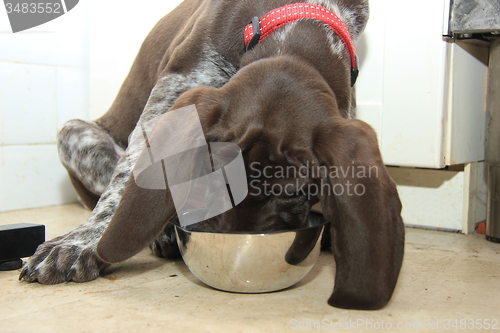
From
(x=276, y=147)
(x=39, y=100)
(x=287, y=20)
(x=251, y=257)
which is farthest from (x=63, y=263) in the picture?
(x=39, y=100)

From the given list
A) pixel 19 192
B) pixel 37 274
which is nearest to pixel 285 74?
pixel 37 274

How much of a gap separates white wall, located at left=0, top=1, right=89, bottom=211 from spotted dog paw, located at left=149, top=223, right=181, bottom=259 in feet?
5.72

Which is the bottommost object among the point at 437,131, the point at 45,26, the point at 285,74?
the point at 437,131

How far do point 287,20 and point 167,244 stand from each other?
1.09m

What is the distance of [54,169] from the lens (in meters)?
3.40

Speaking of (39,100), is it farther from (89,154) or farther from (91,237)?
(91,237)

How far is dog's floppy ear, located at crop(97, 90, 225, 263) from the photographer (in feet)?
4.41

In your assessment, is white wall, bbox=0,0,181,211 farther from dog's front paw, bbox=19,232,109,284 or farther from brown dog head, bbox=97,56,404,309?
brown dog head, bbox=97,56,404,309

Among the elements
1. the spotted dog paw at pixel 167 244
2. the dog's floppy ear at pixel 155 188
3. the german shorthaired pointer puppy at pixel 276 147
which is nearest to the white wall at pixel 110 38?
the german shorthaired pointer puppy at pixel 276 147

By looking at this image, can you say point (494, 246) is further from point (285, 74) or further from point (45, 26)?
point (45, 26)

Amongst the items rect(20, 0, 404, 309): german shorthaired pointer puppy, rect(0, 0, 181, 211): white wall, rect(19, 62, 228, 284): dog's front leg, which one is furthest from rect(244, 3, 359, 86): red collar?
rect(0, 0, 181, 211): white wall

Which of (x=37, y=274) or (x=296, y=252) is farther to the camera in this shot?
(x=37, y=274)

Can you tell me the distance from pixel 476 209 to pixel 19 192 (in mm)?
3141

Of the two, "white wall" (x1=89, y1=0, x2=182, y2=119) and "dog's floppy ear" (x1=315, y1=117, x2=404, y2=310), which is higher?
"white wall" (x1=89, y1=0, x2=182, y2=119)
